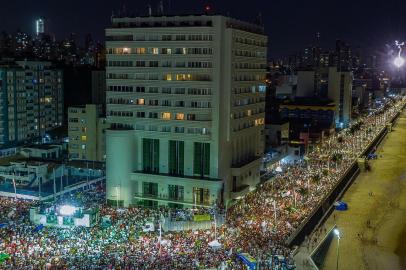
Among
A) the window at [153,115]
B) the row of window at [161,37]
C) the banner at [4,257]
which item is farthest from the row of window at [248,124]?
A: the banner at [4,257]

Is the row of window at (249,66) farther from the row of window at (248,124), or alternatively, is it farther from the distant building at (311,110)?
the distant building at (311,110)

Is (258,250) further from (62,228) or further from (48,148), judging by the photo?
(48,148)

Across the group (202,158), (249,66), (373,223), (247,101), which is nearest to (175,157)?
(202,158)

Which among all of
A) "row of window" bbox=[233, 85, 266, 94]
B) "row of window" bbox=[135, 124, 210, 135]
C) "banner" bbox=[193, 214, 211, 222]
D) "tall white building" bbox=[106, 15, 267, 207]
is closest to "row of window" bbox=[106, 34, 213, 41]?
"tall white building" bbox=[106, 15, 267, 207]

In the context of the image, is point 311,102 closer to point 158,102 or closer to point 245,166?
point 245,166

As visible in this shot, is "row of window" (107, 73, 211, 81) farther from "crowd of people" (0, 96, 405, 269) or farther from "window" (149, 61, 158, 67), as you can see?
"crowd of people" (0, 96, 405, 269)

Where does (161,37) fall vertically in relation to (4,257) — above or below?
above
